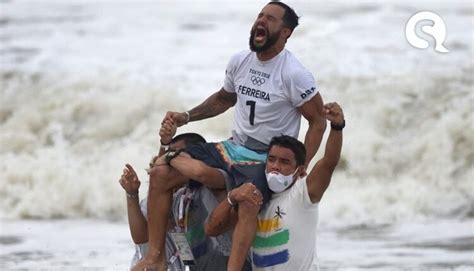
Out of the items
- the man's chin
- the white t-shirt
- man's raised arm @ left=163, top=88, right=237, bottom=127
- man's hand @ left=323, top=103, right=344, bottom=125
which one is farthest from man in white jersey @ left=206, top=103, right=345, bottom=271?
man's raised arm @ left=163, top=88, right=237, bottom=127

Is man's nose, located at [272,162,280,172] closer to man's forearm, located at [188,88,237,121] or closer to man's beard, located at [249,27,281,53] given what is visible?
man's beard, located at [249,27,281,53]

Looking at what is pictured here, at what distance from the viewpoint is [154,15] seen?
24.2 meters

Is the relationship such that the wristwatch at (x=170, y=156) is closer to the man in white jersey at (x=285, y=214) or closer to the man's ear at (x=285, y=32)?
the man in white jersey at (x=285, y=214)

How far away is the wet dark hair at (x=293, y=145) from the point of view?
7664 mm

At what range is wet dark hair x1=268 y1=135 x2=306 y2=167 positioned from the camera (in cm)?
766

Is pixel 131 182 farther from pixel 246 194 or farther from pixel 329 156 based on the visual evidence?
pixel 329 156

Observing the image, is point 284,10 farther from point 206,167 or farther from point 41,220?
point 41,220

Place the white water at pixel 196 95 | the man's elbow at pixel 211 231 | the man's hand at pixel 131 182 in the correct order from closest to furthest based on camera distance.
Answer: the man's elbow at pixel 211 231 → the man's hand at pixel 131 182 → the white water at pixel 196 95

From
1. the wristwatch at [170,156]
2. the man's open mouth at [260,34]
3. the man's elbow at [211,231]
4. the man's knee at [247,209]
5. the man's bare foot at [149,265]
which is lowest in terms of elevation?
the man's bare foot at [149,265]

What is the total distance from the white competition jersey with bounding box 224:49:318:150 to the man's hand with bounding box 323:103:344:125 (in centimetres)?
56

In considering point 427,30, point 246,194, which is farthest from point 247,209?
point 427,30

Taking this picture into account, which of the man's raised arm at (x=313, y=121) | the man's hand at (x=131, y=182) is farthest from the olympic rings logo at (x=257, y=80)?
the man's hand at (x=131, y=182)

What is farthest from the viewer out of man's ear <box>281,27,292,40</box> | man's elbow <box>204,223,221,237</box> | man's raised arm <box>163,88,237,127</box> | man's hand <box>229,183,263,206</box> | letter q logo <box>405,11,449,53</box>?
letter q logo <box>405,11,449,53</box>

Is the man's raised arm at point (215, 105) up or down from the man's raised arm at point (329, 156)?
up
